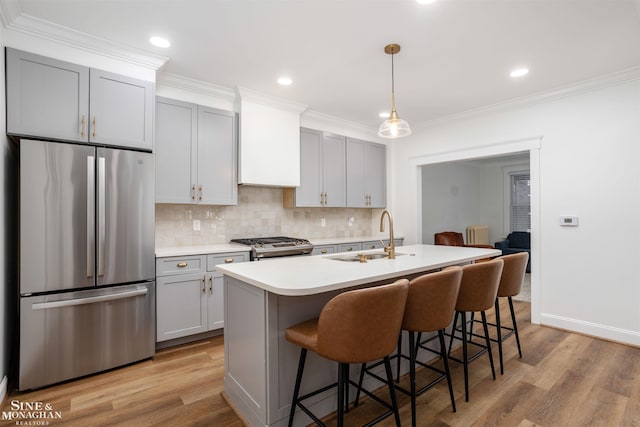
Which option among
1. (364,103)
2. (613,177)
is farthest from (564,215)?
(364,103)

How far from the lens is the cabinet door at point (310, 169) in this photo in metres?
4.21

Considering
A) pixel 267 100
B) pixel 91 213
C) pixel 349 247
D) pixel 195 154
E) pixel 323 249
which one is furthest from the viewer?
pixel 349 247

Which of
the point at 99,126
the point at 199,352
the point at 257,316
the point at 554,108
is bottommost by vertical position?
the point at 199,352

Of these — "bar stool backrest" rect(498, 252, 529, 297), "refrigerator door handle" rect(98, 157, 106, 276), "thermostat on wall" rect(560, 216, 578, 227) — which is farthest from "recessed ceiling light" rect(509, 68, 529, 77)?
"refrigerator door handle" rect(98, 157, 106, 276)

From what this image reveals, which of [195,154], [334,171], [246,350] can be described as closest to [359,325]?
[246,350]

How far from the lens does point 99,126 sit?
2529mm

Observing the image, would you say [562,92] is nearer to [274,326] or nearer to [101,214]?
[274,326]

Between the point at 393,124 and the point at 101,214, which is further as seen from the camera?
the point at 393,124

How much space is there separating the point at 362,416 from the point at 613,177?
10.7ft

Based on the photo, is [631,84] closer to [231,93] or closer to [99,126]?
[231,93]

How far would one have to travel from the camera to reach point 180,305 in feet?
9.75

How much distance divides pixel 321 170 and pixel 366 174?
2.85 ft

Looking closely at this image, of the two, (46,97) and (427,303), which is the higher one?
(46,97)

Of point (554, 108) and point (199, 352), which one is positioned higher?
point (554, 108)
